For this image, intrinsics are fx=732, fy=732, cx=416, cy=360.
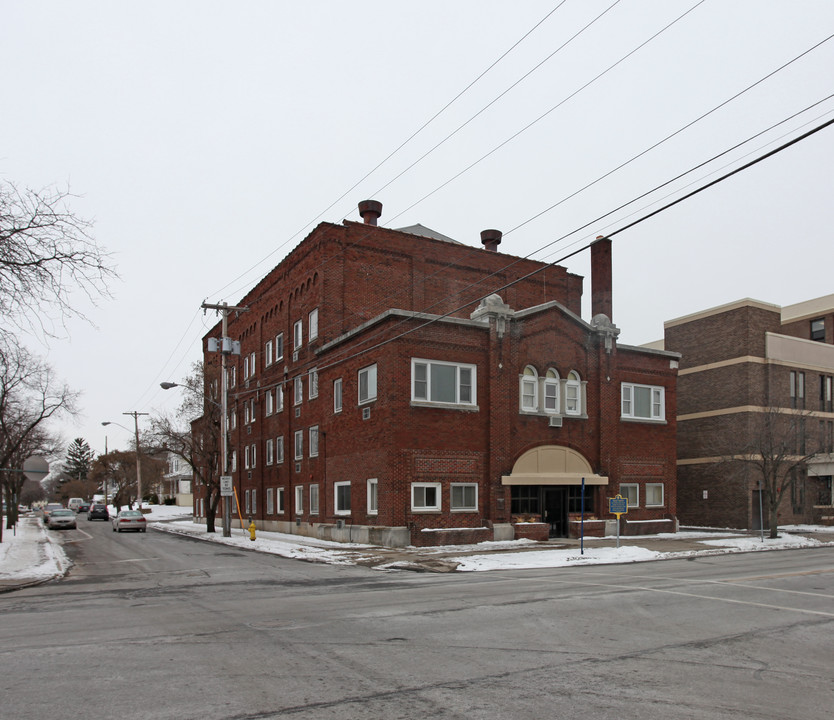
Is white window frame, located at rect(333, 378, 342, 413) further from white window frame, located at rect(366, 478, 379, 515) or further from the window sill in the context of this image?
the window sill

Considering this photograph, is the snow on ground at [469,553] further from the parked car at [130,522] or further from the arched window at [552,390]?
the parked car at [130,522]

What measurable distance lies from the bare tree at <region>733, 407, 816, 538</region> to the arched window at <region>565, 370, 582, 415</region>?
8.37m

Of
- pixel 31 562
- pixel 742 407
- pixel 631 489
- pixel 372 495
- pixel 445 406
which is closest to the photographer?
pixel 31 562

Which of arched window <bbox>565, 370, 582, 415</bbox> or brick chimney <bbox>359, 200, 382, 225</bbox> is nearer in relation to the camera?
arched window <bbox>565, 370, 582, 415</bbox>

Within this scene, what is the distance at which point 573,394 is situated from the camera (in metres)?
32.6

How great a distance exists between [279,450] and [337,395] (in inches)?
416

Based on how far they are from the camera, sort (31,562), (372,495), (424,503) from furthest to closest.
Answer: (372,495), (424,503), (31,562)

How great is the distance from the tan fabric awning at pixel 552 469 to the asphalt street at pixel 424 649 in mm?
12690

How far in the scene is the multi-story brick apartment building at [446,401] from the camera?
28078 millimetres

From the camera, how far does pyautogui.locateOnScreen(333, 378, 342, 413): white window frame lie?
32.9 metres

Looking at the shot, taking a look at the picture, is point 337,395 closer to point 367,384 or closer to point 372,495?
point 367,384

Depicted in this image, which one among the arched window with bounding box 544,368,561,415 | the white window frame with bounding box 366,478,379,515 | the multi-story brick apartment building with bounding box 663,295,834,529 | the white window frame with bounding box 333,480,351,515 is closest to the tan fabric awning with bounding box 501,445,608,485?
the arched window with bounding box 544,368,561,415

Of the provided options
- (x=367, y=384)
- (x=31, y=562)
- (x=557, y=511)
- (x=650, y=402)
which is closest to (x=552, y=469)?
(x=557, y=511)

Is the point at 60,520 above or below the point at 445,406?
below
